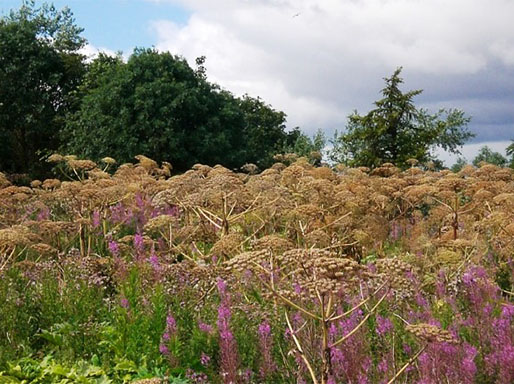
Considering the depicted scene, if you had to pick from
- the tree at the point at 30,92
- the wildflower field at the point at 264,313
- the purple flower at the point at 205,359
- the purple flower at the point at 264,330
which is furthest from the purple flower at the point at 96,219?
the tree at the point at 30,92

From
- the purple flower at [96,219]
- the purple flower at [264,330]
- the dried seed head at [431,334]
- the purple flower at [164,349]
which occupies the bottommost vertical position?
the purple flower at [164,349]

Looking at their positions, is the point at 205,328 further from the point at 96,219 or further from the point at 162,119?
the point at 162,119

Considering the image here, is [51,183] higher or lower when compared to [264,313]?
higher

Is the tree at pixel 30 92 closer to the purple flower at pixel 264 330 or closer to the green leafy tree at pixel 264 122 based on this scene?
the green leafy tree at pixel 264 122

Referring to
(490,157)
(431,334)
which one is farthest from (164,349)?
(490,157)

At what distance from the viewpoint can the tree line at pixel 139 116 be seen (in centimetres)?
2008

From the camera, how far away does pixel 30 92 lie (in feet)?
93.2

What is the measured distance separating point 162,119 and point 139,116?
2.08 feet

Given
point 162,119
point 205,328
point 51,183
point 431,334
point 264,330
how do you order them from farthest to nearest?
point 162,119 → point 51,183 → point 205,328 → point 264,330 → point 431,334

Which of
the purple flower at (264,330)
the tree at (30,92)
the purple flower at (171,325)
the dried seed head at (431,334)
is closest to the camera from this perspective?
the dried seed head at (431,334)

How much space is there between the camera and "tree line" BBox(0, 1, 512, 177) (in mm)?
20078

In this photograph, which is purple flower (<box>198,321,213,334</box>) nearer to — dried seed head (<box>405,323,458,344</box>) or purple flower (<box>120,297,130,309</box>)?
purple flower (<box>120,297,130,309</box>)

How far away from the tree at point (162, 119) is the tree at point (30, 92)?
6.78 m

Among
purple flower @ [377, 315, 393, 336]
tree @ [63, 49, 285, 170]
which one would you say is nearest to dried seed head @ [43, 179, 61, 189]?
tree @ [63, 49, 285, 170]
